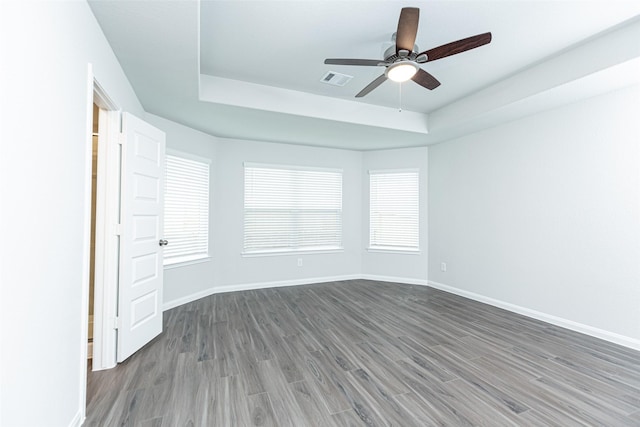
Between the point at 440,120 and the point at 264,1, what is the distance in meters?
3.01

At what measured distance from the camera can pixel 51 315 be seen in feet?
4.60

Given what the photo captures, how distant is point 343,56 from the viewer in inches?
112

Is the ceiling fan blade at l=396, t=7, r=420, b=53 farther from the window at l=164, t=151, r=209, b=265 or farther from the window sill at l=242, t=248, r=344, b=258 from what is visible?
the window sill at l=242, t=248, r=344, b=258

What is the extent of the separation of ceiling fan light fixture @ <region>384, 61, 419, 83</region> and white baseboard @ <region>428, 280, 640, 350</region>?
129 inches

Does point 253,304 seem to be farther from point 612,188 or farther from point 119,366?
point 612,188

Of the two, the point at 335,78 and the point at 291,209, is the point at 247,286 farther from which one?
the point at 335,78

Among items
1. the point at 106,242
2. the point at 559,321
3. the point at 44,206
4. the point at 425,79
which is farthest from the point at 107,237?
the point at 559,321

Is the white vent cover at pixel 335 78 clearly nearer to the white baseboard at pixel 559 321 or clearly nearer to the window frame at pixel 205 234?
the window frame at pixel 205 234

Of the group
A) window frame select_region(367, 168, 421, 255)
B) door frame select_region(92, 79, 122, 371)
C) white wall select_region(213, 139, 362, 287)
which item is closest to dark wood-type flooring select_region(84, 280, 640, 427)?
door frame select_region(92, 79, 122, 371)

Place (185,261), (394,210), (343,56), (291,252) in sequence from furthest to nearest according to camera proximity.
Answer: (394,210) < (291,252) < (185,261) < (343,56)

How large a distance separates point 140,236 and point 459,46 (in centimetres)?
313

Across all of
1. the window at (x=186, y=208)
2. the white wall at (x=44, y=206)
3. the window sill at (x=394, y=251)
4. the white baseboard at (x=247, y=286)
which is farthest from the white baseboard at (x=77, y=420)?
the window sill at (x=394, y=251)

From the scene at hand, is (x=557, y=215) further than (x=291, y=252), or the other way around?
(x=291, y=252)

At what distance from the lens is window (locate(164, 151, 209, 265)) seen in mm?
3932
